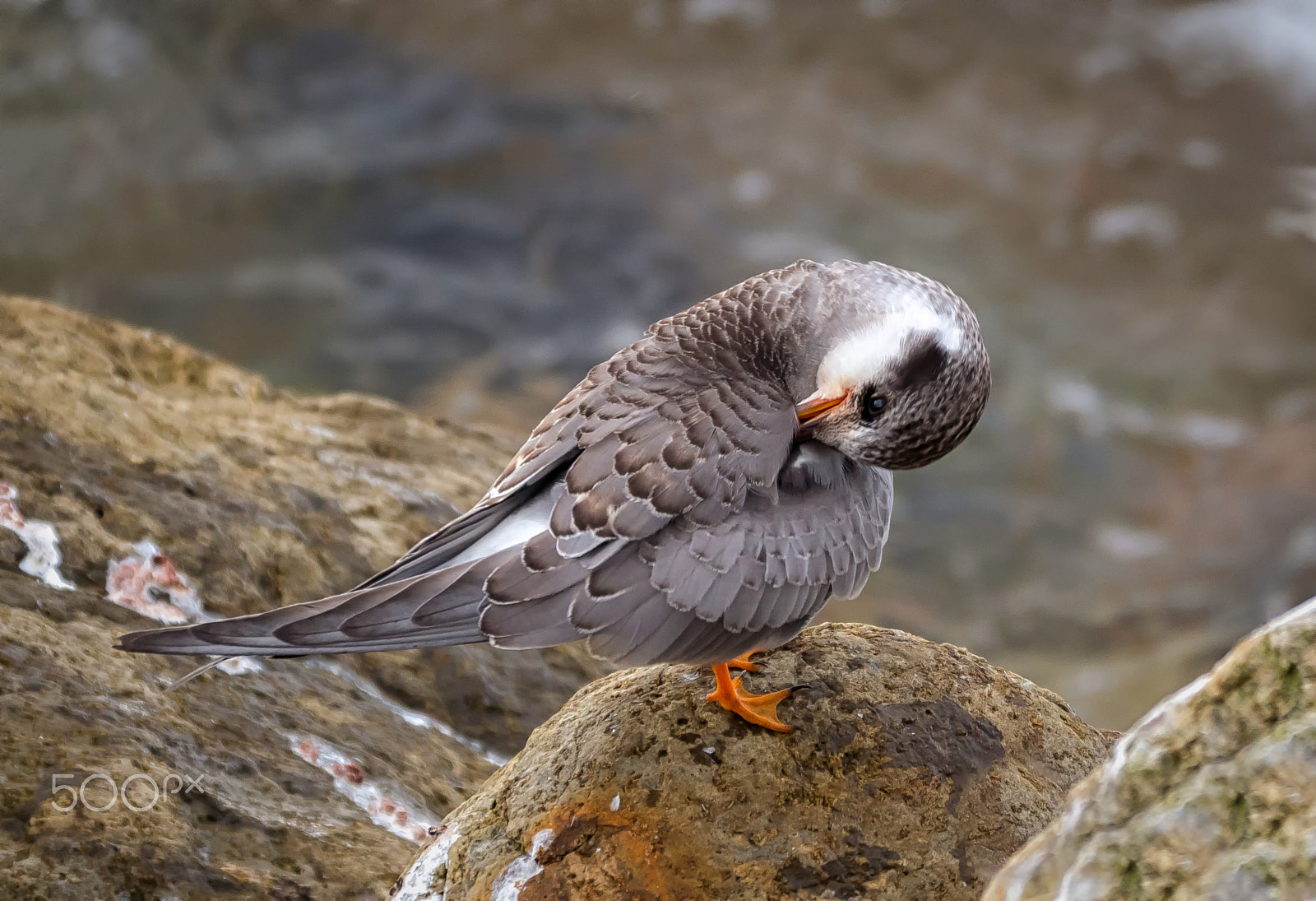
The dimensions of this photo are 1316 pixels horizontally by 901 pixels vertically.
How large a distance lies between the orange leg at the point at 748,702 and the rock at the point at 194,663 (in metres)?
1.35

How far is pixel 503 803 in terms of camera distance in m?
3.89

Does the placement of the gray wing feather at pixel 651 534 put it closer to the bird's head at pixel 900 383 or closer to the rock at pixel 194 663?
the bird's head at pixel 900 383

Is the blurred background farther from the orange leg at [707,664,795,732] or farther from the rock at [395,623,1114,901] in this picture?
the orange leg at [707,664,795,732]

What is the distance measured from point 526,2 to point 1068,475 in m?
8.51

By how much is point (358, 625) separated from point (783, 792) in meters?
1.42

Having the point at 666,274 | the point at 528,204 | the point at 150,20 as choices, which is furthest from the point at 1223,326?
the point at 150,20

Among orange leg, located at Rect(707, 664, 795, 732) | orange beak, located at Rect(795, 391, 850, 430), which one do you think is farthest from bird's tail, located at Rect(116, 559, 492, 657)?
orange beak, located at Rect(795, 391, 850, 430)

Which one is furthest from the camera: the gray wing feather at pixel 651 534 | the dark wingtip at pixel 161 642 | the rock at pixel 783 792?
the gray wing feather at pixel 651 534

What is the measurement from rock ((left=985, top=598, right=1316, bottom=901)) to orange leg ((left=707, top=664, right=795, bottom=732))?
1.45 metres

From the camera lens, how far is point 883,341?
4.16 meters

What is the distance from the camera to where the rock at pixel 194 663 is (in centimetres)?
384

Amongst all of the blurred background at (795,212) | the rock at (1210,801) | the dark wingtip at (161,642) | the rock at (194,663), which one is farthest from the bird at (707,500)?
the blurred background at (795,212)

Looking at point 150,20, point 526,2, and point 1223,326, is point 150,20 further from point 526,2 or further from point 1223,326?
point 1223,326

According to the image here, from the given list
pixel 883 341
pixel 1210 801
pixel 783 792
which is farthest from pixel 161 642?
pixel 1210 801
